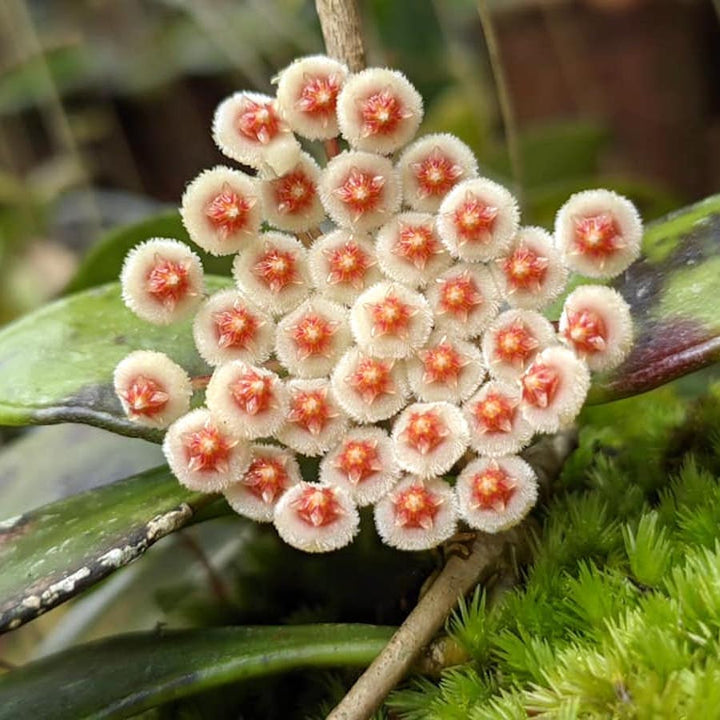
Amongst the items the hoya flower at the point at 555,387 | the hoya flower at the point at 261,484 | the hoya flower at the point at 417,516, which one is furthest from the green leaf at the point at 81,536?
the hoya flower at the point at 555,387

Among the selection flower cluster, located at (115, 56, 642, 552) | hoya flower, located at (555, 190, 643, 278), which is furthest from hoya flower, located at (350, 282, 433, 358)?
hoya flower, located at (555, 190, 643, 278)

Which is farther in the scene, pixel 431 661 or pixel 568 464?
pixel 568 464

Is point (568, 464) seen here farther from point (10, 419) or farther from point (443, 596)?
point (10, 419)

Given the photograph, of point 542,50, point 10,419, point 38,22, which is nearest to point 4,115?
point 38,22

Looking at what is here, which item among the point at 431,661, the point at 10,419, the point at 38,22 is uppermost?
the point at 38,22

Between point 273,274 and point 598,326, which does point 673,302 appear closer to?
point 598,326

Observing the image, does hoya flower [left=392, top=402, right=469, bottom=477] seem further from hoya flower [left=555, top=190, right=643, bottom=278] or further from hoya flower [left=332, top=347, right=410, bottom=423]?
hoya flower [left=555, top=190, right=643, bottom=278]

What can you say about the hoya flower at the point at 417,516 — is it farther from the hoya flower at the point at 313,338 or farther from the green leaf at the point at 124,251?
the green leaf at the point at 124,251

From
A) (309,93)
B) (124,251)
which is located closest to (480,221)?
(309,93)
